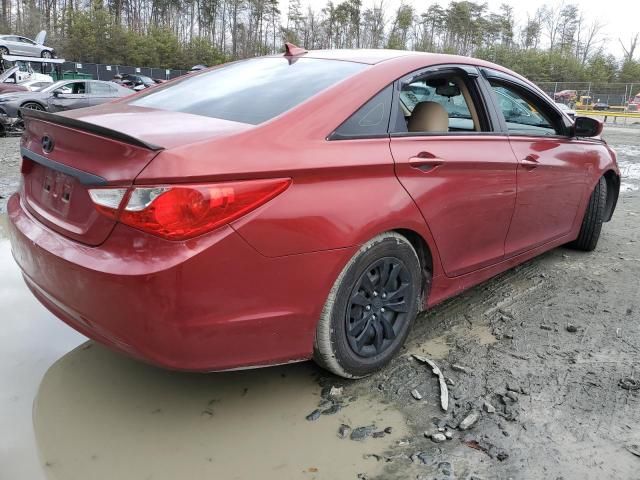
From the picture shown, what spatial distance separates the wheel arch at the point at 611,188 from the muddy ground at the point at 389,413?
1.69m

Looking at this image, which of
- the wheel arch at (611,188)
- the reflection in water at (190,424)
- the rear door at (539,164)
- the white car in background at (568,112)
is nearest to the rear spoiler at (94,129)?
the reflection in water at (190,424)

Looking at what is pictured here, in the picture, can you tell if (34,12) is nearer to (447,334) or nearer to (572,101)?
(572,101)

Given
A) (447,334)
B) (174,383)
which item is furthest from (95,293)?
(447,334)

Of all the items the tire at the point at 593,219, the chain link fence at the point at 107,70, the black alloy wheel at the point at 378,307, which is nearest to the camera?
the black alloy wheel at the point at 378,307

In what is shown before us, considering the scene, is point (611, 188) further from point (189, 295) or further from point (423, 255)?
point (189, 295)

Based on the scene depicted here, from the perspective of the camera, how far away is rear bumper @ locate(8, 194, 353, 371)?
1.86 m

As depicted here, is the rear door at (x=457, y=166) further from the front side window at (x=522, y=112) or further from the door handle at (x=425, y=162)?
the front side window at (x=522, y=112)

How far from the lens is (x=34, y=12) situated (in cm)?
5944

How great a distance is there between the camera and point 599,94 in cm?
4172

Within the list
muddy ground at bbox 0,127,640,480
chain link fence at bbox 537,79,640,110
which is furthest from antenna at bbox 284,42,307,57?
chain link fence at bbox 537,79,640,110

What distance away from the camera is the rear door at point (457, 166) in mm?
2578

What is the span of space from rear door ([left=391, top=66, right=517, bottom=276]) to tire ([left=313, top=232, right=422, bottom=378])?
248 mm

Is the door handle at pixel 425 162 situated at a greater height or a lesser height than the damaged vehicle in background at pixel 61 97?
lesser

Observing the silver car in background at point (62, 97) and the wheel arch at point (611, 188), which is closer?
the wheel arch at point (611, 188)
